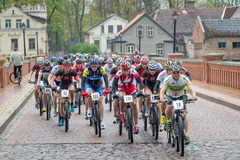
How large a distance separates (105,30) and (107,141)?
252ft

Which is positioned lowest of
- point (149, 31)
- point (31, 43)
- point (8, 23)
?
point (31, 43)

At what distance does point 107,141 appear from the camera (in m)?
8.88

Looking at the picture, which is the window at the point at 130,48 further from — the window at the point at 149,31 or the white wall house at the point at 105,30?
the white wall house at the point at 105,30

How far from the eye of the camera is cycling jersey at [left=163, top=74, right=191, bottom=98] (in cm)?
802

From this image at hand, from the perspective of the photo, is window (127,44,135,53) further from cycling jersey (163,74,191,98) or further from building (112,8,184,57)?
cycling jersey (163,74,191,98)

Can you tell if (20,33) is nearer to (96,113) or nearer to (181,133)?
(96,113)

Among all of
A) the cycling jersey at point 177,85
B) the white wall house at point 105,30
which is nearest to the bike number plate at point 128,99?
the cycling jersey at point 177,85

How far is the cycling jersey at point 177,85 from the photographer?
8.02 m

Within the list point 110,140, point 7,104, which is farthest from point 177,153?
point 7,104

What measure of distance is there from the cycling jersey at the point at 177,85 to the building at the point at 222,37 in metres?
48.6

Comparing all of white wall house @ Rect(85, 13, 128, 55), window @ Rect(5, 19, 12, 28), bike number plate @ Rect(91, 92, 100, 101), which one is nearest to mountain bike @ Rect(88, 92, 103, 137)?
bike number plate @ Rect(91, 92, 100, 101)

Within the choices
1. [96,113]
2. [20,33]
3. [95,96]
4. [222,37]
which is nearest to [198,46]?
[222,37]

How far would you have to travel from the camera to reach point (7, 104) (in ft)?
48.1

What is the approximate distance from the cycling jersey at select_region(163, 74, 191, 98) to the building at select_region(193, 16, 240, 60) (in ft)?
160
